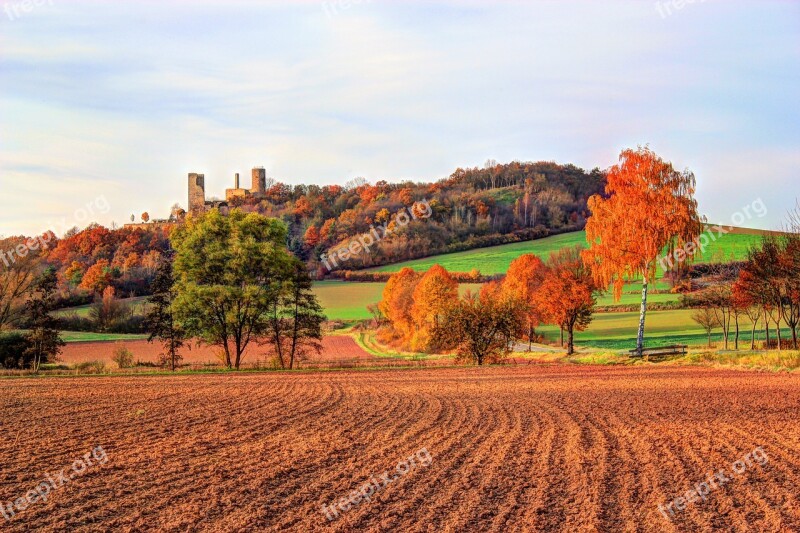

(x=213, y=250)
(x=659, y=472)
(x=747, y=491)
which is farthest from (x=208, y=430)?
(x=213, y=250)

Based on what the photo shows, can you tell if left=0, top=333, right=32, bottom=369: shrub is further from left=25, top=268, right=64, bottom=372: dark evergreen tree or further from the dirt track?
the dirt track

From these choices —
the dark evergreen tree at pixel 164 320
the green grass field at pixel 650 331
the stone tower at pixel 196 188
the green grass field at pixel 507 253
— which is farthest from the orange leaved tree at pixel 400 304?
the stone tower at pixel 196 188

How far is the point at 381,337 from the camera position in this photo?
276ft

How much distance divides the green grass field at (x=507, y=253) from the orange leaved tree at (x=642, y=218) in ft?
176

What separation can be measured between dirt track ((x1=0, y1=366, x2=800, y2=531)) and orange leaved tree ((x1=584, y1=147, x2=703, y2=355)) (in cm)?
1481

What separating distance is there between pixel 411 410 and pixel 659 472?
10825 mm

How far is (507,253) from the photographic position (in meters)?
113

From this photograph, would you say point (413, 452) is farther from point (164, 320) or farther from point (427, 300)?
point (427, 300)

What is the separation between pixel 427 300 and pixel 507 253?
38329 millimetres

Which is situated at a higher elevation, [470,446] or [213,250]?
[213,250]

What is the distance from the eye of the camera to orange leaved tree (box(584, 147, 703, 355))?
42.6 meters

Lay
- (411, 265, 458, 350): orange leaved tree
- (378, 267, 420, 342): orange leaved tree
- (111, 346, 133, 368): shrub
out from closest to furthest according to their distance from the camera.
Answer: (111, 346, 133, 368): shrub
(411, 265, 458, 350): orange leaved tree
(378, 267, 420, 342): orange leaved tree

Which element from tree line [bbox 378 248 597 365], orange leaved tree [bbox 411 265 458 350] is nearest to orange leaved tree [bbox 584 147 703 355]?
tree line [bbox 378 248 597 365]

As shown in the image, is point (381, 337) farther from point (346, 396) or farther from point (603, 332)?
point (346, 396)
